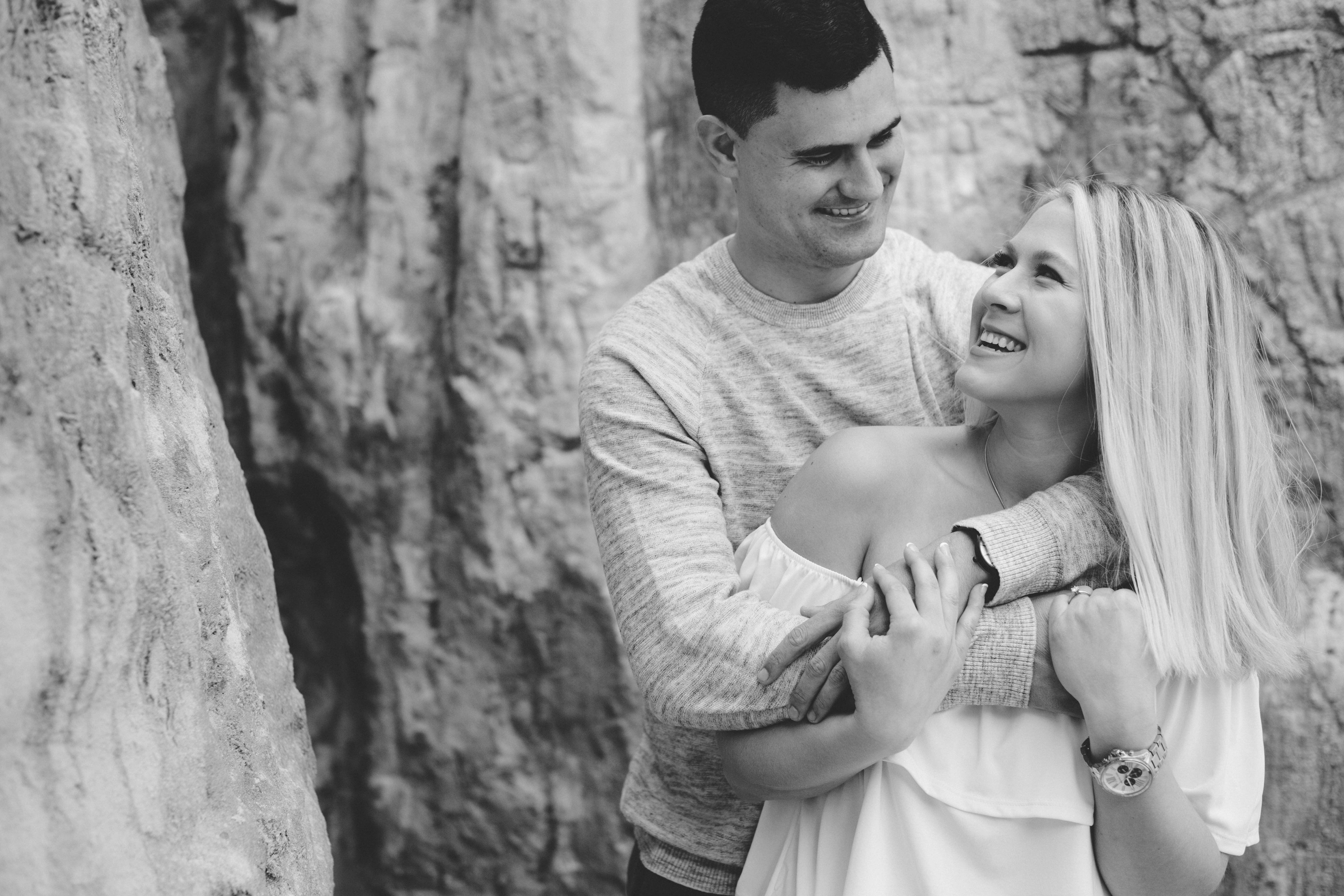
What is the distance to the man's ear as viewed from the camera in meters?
2.19

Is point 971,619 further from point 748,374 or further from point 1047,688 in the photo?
point 748,374

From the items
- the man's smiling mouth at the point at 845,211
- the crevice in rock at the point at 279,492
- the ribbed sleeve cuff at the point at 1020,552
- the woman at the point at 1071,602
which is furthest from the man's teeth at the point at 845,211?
the crevice in rock at the point at 279,492

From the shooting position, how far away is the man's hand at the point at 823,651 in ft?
5.50

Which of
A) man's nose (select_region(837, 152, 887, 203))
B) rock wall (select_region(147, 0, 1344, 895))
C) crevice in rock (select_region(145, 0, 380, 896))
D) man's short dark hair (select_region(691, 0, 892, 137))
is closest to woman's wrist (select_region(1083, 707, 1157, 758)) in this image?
man's nose (select_region(837, 152, 887, 203))

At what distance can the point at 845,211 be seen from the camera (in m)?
2.04

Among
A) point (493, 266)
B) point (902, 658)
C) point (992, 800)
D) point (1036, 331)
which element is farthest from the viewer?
point (493, 266)

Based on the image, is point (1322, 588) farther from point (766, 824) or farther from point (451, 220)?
point (451, 220)

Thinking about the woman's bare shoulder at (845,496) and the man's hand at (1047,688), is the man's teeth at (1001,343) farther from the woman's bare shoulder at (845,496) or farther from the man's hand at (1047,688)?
the man's hand at (1047,688)

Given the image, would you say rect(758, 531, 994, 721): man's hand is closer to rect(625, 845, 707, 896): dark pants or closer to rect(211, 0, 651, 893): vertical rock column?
rect(625, 845, 707, 896): dark pants

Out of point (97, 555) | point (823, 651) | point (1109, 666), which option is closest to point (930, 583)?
point (823, 651)

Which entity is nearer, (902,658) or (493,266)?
(902,658)

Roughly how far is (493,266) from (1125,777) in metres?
2.17

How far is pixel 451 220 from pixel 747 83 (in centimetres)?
149

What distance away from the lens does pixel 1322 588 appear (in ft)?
9.82
